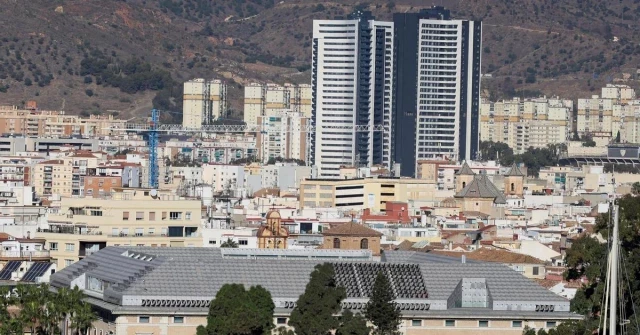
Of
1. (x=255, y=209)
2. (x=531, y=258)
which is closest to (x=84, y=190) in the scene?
(x=255, y=209)

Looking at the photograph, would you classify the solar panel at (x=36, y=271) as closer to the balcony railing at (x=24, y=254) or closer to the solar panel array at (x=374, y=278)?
the balcony railing at (x=24, y=254)

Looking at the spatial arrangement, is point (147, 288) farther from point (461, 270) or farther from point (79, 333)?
point (461, 270)

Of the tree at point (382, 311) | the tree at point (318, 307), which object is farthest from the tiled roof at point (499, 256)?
the tree at point (318, 307)

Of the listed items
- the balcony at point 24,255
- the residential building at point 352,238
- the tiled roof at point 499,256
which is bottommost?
the balcony at point 24,255

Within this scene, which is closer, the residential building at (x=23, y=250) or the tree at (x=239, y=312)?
the tree at (x=239, y=312)

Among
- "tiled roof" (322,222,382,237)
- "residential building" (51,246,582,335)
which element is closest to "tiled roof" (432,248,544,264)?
"tiled roof" (322,222,382,237)

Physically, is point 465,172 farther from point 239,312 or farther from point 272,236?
point 239,312

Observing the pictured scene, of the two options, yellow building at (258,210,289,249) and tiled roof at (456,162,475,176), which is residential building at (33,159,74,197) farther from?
yellow building at (258,210,289,249)
